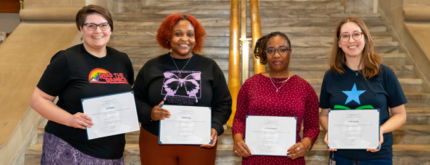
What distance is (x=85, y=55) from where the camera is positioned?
6.73 feet

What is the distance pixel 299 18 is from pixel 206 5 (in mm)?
2019

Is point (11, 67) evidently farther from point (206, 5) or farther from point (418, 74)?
point (418, 74)

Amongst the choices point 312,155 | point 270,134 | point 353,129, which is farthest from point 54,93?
point 312,155

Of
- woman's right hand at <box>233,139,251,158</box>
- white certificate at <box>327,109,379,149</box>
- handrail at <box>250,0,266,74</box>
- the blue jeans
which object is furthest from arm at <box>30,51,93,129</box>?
handrail at <box>250,0,266,74</box>

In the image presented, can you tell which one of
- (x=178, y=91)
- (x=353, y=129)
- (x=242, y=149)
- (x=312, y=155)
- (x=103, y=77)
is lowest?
(x=312, y=155)

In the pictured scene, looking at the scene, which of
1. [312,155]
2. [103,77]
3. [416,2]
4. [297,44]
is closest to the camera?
[103,77]

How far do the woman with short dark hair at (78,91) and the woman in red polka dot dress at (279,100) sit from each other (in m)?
0.82

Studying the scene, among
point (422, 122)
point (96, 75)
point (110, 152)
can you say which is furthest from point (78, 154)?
point (422, 122)

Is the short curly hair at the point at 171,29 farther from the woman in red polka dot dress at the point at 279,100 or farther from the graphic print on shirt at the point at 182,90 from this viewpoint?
the woman in red polka dot dress at the point at 279,100

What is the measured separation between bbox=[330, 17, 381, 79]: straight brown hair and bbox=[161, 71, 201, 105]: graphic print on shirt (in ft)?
3.11

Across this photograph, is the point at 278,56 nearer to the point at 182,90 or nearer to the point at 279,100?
the point at 279,100

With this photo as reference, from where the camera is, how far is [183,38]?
2.21 metres

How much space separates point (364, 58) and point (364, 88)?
22 cm

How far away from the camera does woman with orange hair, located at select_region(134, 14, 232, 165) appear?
2.16m
